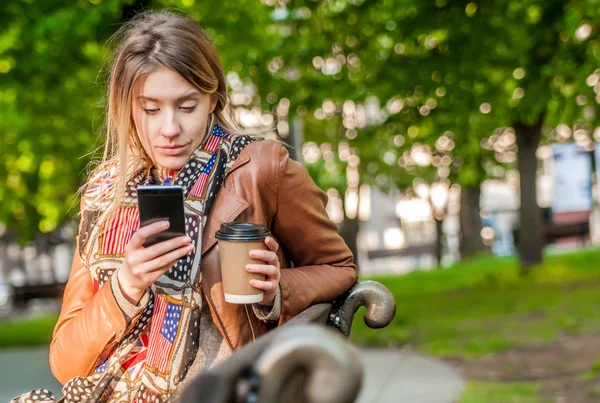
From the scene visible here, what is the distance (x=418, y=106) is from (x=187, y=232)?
5981 millimetres

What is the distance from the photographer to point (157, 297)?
2102mm

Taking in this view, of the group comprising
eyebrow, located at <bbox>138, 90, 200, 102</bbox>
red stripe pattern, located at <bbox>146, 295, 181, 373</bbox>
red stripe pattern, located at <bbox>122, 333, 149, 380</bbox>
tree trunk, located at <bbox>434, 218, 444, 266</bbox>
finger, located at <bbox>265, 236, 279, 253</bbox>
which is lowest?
tree trunk, located at <bbox>434, 218, 444, 266</bbox>

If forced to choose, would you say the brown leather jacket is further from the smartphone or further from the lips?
the smartphone

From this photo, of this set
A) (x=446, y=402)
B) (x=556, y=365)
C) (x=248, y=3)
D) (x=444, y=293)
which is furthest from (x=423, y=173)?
(x=446, y=402)

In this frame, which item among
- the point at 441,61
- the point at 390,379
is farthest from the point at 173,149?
the point at 390,379

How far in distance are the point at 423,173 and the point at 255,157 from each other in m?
20.3

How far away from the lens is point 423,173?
875 inches

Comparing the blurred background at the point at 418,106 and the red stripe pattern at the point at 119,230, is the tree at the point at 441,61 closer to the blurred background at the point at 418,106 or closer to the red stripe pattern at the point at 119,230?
the blurred background at the point at 418,106

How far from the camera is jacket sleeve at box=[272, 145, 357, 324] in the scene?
217 cm

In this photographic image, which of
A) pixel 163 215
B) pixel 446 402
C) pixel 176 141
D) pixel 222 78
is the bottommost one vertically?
pixel 446 402

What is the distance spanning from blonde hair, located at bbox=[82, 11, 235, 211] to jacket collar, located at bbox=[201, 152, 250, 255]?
23cm

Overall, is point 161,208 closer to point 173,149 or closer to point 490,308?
point 173,149

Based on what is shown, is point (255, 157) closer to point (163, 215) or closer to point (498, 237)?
point (163, 215)

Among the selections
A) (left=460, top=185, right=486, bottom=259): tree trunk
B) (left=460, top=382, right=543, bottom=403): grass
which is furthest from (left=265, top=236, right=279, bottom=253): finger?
(left=460, top=185, right=486, bottom=259): tree trunk
